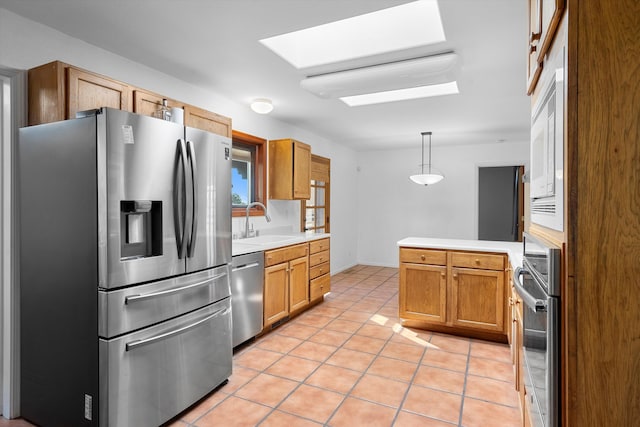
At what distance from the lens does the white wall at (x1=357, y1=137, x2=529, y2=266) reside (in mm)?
6590

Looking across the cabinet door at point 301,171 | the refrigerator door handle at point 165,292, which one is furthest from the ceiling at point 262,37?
the refrigerator door handle at point 165,292

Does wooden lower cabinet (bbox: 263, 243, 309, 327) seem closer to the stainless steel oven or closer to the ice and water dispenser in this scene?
the ice and water dispenser

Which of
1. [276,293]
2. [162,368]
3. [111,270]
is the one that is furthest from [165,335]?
[276,293]

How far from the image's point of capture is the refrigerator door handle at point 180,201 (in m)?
2.10

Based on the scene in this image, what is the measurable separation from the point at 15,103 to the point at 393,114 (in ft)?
12.1

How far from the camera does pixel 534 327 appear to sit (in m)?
1.21

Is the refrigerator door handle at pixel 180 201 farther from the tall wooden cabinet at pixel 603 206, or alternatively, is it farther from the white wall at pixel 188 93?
the tall wooden cabinet at pixel 603 206

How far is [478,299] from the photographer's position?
3332 mm

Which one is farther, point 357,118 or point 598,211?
point 357,118

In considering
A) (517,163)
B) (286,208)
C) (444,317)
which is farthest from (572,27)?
(517,163)

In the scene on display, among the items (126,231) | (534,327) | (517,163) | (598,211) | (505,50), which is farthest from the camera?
(517,163)

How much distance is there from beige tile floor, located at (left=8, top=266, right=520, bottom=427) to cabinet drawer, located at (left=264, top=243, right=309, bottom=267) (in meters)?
0.72

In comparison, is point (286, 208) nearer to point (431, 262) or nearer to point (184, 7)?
point (431, 262)

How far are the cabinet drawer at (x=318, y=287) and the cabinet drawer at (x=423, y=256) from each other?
1.20 meters
